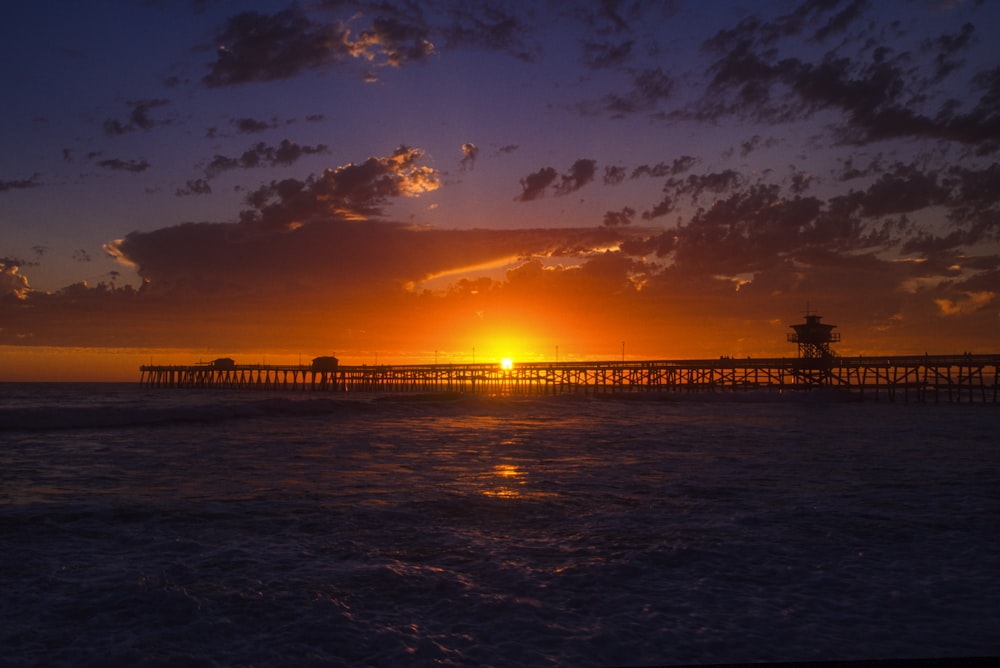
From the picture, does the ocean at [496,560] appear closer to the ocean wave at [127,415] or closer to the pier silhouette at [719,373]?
the ocean wave at [127,415]

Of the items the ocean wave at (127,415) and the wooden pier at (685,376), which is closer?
the ocean wave at (127,415)

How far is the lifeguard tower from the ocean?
54130 millimetres

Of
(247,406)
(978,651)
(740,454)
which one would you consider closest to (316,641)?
(978,651)

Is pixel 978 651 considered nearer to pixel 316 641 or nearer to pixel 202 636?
pixel 316 641

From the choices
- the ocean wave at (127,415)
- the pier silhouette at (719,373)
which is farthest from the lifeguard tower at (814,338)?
the ocean wave at (127,415)

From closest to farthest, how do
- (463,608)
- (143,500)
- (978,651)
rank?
(978,651) < (463,608) < (143,500)

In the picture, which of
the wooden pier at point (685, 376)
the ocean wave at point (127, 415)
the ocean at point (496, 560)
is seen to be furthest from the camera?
the wooden pier at point (685, 376)

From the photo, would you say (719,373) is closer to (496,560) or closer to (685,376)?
(685,376)

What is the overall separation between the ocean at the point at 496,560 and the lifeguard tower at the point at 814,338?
54130 mm

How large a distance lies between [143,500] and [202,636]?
6590 millimetres

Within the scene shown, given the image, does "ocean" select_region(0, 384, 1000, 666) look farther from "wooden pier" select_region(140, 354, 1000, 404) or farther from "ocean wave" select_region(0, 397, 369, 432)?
"wooden pier" select_region(140, 354, 1000, 404)

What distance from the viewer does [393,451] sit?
59.5 feet

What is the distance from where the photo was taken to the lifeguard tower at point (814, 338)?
66.2 meters

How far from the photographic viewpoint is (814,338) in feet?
218
